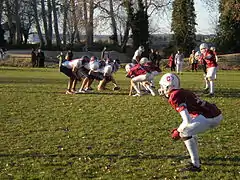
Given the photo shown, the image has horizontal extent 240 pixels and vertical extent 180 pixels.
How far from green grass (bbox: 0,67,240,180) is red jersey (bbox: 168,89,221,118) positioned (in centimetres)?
90

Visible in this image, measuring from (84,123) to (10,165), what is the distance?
13.6 ft

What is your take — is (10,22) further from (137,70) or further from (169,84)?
(169,84)

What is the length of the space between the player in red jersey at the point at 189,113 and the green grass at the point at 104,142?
0.49 meters

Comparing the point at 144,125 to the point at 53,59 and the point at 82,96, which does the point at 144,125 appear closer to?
the point at 82,96

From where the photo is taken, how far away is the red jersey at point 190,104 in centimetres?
715

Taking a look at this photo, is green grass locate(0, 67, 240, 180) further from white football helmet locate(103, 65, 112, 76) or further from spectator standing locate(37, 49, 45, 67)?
spectator standing locate(37, 49, 45, 67)

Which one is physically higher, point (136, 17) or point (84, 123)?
point (136, 17)

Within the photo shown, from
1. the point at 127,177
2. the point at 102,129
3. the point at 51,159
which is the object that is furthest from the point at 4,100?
the point at 127,177

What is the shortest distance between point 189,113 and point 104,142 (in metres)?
2.55

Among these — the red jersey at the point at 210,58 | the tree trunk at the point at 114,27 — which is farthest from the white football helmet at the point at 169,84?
the tree trunk at the point at 114,27

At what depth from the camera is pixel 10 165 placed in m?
7.78

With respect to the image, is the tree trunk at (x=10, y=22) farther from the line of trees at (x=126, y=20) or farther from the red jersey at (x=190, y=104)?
the red jersey at (x=190, y=104)

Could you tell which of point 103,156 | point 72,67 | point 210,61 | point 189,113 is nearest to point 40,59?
point 72,67

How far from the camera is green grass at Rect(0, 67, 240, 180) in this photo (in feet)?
24.4
